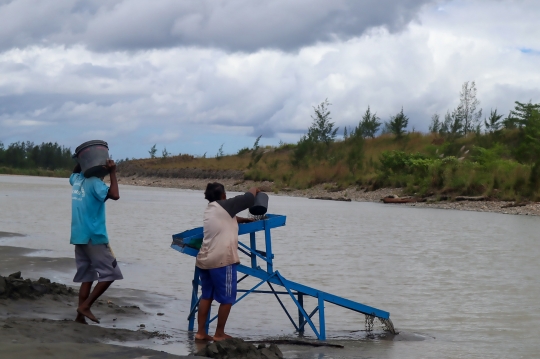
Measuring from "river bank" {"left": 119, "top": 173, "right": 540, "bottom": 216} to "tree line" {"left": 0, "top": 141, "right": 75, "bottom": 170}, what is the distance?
41626mm

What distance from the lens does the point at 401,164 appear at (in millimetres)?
37844

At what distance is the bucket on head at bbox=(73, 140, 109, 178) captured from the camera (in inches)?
268

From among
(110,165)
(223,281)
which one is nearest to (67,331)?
(223,281)

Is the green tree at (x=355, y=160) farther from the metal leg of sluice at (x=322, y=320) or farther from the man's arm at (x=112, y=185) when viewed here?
the man's arm at (x=112, y=185)

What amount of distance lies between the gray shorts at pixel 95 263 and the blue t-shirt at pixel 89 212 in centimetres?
9

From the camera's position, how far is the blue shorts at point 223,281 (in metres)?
6.79

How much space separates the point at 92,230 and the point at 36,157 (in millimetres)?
103300

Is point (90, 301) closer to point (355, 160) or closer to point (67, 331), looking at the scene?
point (67, 331)

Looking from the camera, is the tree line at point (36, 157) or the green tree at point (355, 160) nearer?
the green tree at point (355, 160)

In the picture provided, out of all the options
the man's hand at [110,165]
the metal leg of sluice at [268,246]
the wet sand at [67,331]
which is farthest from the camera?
the metal leg of sluice at [268,246]

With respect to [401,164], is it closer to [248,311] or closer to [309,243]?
[309,243]

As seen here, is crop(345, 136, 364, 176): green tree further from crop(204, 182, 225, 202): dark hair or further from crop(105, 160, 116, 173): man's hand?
crop(105, 160, 116, 173): man's hand

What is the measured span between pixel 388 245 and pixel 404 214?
9.79 metres

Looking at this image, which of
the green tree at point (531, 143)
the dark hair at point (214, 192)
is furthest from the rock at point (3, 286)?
the green tree at point (531, 143)
